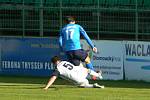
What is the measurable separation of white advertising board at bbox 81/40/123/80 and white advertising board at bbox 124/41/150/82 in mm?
206

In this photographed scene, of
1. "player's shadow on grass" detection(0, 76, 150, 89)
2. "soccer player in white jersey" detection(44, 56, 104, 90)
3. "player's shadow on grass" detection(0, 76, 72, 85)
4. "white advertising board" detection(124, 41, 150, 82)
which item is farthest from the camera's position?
"white advertising board" detection(124, 41, 150, 82)

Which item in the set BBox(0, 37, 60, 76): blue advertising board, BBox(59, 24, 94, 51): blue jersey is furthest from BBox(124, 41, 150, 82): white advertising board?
BBox(59, 24, 94, 51): blue jersey

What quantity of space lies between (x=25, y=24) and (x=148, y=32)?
15.9 ft

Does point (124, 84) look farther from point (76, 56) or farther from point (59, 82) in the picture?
point (76, 56)

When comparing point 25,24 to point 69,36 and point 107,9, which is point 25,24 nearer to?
point 107,9

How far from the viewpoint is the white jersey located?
53.4ft

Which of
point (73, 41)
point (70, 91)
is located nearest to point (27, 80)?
point (73, 41)

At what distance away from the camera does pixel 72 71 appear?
1630cm

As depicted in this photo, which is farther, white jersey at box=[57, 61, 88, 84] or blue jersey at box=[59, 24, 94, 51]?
blue jersey at box=[59, 24, 94, 51]

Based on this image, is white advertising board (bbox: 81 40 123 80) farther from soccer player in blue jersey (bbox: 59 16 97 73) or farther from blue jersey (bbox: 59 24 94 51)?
blue jersey (bbox: 59 24 94 51)

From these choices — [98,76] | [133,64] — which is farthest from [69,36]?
[133,64]

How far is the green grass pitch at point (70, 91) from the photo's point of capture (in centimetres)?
1428

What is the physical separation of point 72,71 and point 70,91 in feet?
2.27

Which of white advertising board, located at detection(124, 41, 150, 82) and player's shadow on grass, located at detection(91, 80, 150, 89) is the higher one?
white advertising board, located at detection(124, 41, 150, 82)
